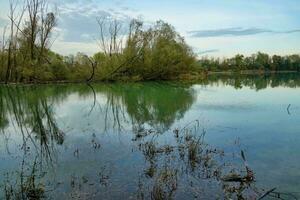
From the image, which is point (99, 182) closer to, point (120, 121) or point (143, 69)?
point (120, 121)

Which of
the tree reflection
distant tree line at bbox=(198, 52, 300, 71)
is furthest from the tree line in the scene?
distant tree line at bbox=(198, 52, 300, 71)

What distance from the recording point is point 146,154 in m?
7.76

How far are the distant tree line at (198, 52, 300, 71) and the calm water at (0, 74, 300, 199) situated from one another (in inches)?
3672

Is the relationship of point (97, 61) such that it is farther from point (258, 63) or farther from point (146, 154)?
point (258, 63)

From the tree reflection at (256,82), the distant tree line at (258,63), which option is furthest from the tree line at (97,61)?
the distant tree line at (258,63)

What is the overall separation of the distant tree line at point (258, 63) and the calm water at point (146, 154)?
93.3 metres

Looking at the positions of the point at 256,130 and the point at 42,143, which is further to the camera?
the point at 256,130

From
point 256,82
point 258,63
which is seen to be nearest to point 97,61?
point 256,82

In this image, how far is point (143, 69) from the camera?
40969 millimetres

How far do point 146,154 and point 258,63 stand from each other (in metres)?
108

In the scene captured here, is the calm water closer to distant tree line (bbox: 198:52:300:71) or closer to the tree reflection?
the tree reflection

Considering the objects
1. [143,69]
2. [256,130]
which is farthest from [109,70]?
[256,130]

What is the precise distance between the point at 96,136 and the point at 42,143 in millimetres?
1484

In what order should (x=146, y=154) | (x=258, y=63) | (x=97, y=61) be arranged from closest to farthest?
(x=146, y=154) < (x=97, y=61) < (x=258, y=63)
